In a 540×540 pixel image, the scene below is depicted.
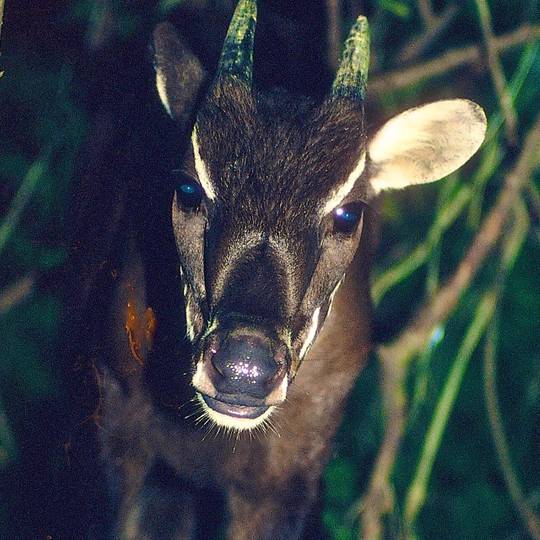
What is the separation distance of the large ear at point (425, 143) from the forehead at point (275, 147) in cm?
29

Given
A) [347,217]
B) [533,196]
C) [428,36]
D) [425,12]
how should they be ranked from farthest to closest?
[428,36]
[425,12]
[533,196]
[347,217]

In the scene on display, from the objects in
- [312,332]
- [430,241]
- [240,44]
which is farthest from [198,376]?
[430,241]

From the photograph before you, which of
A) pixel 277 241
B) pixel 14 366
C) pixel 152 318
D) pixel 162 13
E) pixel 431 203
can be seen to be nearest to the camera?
pixel 277 241

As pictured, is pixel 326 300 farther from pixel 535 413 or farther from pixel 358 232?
pixel 535 413

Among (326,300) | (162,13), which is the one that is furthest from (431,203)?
(326,300)

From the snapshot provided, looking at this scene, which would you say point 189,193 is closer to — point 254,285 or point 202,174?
point 202,174

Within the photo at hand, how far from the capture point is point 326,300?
3.38 m

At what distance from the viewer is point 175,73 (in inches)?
138

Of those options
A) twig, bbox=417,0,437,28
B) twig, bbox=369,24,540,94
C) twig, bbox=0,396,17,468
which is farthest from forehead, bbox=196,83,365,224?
twig, bbox=369,24,540,94

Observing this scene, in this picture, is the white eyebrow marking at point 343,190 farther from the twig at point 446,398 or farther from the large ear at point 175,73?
the twig at point 446,398

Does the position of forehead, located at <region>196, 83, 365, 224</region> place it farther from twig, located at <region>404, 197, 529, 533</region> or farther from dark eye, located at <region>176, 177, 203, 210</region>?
twig, located at <region>404, 197, 529, 533</region>

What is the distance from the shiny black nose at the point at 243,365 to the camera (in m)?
2.76

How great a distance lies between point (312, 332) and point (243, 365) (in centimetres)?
56

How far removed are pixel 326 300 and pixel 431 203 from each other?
291cm
